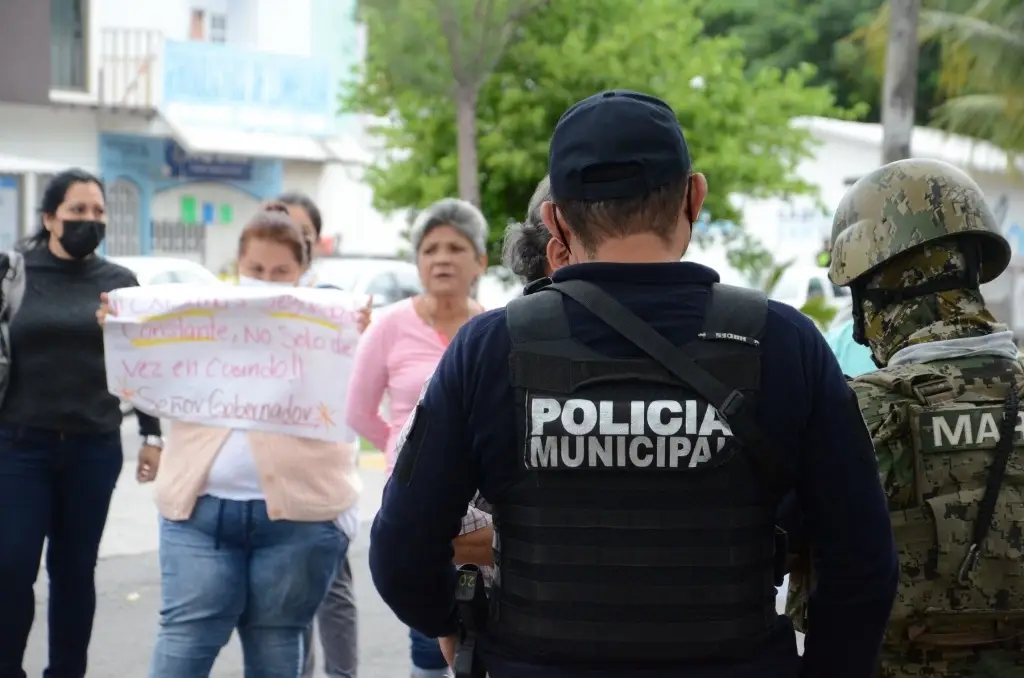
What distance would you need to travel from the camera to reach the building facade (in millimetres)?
23578

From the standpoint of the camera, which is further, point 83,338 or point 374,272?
point 374,272

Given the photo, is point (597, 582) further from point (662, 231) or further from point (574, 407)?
point (662, 231)

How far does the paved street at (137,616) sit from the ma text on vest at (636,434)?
14.5ft

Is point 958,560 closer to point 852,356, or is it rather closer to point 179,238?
point 852,356

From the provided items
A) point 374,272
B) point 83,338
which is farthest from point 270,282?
point 374,272

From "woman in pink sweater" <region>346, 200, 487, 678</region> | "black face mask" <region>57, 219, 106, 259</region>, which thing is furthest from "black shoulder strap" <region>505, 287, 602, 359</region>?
"black face mask" <region>57, 219, 106, 259</region>

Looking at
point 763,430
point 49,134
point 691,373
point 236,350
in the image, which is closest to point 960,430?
point 763,430

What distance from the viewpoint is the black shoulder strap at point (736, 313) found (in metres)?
2.33

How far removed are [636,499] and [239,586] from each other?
2394 mm

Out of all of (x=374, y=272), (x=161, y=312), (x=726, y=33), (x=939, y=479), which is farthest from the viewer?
(x=726, y=33)

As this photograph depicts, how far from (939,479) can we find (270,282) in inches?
107

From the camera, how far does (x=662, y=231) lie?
94.1 inches

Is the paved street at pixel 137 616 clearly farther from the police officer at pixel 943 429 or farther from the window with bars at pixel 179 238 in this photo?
the window with bars at pixel 179 238

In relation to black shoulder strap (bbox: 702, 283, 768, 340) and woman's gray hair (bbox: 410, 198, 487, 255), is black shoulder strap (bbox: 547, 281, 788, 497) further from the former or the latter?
woman's gray hair (bbox: 410, 198, 487, 255)
